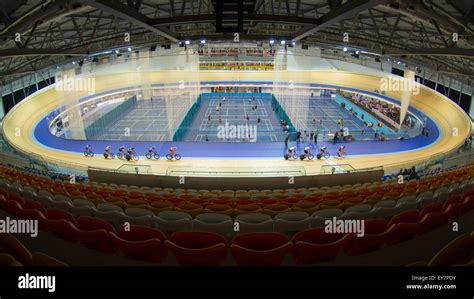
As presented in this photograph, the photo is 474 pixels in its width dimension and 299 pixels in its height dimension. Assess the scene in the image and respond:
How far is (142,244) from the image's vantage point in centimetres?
345

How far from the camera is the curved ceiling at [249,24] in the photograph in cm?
791

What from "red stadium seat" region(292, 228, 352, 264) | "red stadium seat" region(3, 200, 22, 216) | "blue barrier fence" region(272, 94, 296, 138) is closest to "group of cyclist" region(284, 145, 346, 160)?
"blue barrier fence" region(272, 94, 296, 138)

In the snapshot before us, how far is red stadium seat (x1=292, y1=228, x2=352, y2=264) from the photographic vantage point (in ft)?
11.2

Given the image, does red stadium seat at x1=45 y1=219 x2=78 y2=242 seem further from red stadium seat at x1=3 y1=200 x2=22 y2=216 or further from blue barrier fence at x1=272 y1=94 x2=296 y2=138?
blue barrier fence at x1=272 y1=94 x2=296 y2=138

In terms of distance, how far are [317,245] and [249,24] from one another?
13.2 metres

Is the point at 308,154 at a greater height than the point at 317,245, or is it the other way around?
the point at 317,245

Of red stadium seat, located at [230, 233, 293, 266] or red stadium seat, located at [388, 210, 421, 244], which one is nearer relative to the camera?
red stadium seat, located at [230, 233, 293, 266]

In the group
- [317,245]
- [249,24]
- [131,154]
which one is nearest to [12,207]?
[317,245]

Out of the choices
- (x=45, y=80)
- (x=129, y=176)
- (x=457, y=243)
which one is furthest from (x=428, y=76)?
(x=45, y=80)

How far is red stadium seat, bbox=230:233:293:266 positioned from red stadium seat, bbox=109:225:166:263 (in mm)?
880

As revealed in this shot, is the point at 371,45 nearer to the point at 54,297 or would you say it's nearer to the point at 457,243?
the point at 457,243

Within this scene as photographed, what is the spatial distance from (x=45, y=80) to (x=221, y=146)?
22852 mm

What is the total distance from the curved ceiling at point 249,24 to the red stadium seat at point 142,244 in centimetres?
465

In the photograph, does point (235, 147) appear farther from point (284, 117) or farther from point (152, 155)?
point (284, 117)
